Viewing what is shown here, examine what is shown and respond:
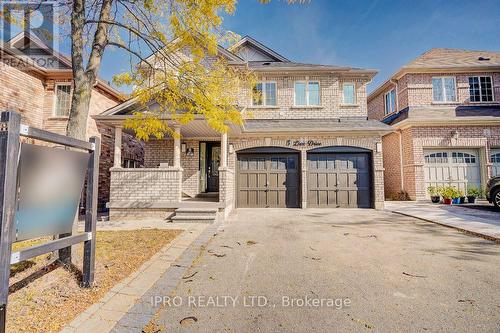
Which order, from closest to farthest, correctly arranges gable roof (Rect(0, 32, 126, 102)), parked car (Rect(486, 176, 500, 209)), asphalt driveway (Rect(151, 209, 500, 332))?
asphalt driveway (Rect(151, 209, 500, 332)) → parked car (Rect(486, 176, 500, 209)) → gable roof (Rect(0, 32, 126, 102))

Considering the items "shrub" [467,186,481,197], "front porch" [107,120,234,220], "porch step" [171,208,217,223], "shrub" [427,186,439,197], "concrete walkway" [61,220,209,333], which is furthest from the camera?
"shrub" [427,186,439,197]

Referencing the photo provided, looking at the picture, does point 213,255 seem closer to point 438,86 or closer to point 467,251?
point 467,251

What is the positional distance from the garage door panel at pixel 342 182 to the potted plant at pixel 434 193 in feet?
13.4

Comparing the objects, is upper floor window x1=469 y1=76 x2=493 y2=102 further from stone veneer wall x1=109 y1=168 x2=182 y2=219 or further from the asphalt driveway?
stone veneer wall x1=109 y1=168 x2=182 y2=219

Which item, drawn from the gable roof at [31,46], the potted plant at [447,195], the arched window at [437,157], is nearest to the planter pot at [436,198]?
the potted plant at [447,195]

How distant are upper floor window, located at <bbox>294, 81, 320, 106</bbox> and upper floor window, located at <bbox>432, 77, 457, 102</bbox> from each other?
6.96 meters

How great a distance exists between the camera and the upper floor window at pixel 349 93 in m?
12.3

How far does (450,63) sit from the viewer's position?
1340cm

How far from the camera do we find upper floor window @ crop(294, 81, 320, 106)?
12.3 metres

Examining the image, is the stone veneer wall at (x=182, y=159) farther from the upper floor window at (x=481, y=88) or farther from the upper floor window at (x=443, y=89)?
the upper floor window at (x=481, y=88)

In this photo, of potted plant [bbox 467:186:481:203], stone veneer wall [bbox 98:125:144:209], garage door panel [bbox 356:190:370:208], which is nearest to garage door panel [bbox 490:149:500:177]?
potted plant [bbox 467:186:481:203]

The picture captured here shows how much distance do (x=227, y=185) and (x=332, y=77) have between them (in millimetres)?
8013

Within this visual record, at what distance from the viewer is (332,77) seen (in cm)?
1223

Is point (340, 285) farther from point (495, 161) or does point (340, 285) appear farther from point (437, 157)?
point (495, 161)
